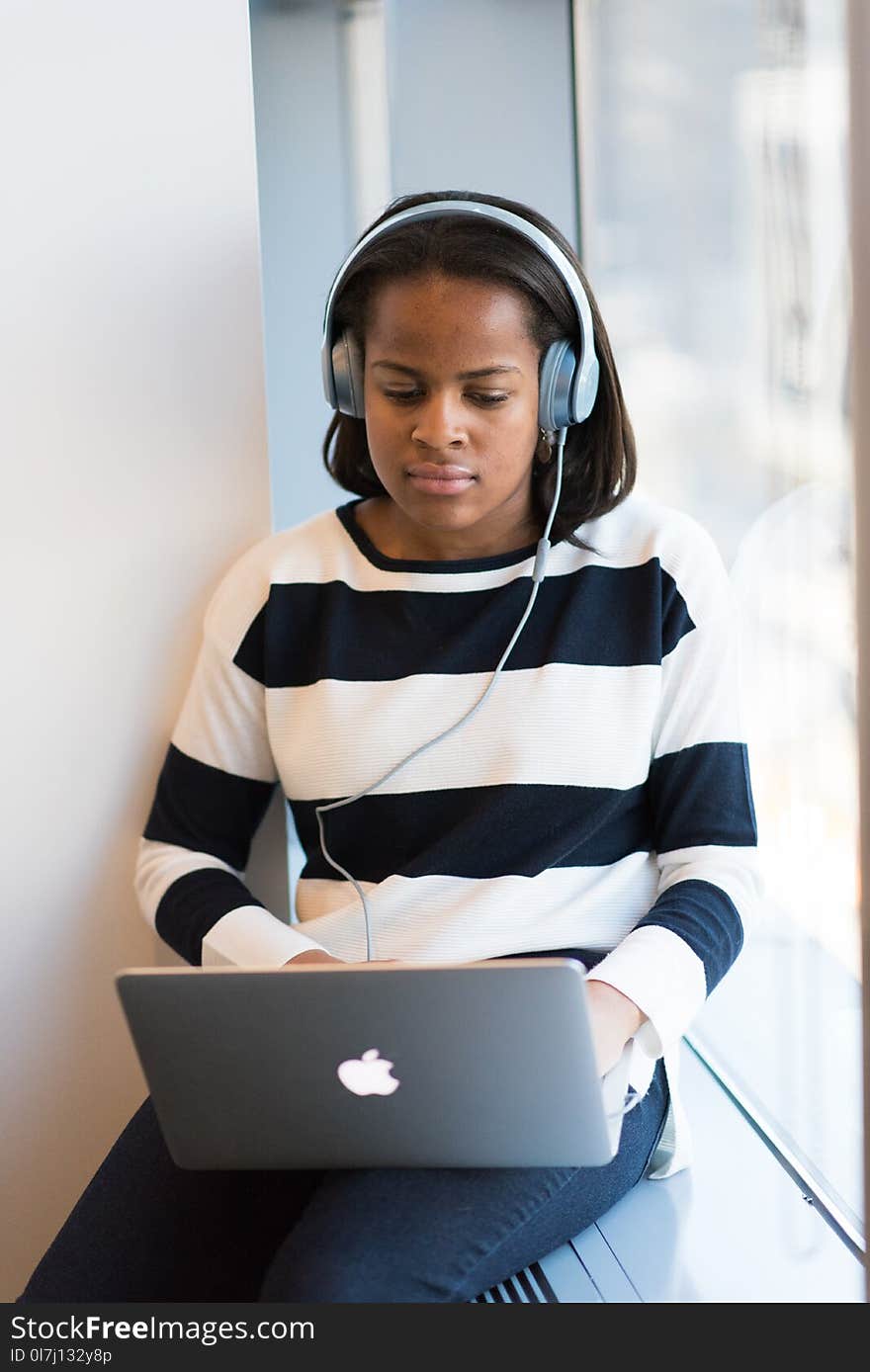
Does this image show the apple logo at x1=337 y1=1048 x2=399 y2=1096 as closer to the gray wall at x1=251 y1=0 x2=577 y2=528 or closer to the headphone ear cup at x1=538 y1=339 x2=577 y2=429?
the headphone ear cup at x1=538 y1=339 x2=577 y2=429

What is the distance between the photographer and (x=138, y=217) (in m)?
1.34

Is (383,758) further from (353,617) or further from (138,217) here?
(138,217)

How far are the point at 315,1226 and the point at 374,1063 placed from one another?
0.55ft

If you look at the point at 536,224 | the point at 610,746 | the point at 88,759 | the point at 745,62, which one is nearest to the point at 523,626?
the point at 610,746

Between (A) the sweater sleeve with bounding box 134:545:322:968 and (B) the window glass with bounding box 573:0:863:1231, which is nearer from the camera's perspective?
(B) the window glass with bounding box 573:0:863:1231

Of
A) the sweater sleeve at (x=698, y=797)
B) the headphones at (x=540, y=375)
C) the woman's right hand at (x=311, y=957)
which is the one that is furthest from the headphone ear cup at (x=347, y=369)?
the woman's right hand at (x=311, y=957)

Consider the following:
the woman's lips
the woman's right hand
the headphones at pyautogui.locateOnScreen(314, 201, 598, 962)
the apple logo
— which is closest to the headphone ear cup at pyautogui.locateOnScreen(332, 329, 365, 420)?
the headphones at pyautogui.locateOnScreen(314, 201, 598, 962)

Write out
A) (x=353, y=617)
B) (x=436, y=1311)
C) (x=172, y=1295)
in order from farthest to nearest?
1. (x=353, y=617)
2. (x=172, y=1295)
3. (x=436, y=1311)

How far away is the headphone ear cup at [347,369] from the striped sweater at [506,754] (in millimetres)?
152

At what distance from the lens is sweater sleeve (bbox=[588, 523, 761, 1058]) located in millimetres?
1154

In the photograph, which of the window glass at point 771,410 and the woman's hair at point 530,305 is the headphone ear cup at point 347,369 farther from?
the window glass at point 771,410

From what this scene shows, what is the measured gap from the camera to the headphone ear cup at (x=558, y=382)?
1.19m

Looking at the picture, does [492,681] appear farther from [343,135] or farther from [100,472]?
[343,135]

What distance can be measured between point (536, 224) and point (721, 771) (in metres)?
0.50
